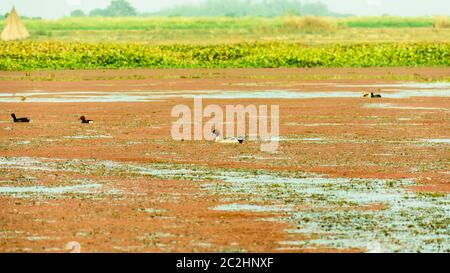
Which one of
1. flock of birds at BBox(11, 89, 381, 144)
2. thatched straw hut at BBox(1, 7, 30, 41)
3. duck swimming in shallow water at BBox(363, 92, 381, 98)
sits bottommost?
thatched straw hut at BBox(1, 7, 30, 41)

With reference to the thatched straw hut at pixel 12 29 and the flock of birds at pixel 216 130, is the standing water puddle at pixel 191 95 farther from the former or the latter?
the thatched straw hut at pixel 12 29

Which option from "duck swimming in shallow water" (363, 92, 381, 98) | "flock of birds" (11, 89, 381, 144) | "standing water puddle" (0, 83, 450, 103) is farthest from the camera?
"standing water puddle" (0, 83, 450, 103)

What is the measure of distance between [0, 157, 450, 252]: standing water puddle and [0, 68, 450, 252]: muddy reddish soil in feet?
1.24

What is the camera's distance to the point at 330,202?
17812mm

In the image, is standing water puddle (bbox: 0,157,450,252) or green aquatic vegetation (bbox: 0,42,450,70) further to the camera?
green aquatic vegetation (bbox: 0,42,450,70)

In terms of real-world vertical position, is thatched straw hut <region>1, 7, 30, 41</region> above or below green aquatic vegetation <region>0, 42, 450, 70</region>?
below

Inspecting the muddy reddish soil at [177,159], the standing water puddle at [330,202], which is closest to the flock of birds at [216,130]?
the muddy reddish soil at [177,159]

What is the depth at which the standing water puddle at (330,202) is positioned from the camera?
1502 cm

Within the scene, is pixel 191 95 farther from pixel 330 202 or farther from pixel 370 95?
pixel 330 202

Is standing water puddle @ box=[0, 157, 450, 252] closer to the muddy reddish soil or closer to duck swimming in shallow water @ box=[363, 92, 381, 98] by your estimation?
the muddy reddish soil

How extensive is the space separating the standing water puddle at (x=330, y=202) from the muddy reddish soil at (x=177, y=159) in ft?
Answer: 1.24

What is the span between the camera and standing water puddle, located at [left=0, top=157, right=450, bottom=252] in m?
15.0

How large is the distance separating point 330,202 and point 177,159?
616 cm

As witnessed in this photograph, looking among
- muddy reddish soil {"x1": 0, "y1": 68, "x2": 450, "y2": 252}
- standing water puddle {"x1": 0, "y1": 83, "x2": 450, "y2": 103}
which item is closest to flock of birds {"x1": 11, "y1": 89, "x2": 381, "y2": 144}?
muddy reddish soil {"x1": 0, "y1": 68, "x2": 450, "y2": 252}
